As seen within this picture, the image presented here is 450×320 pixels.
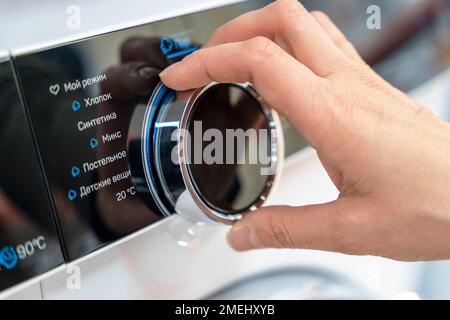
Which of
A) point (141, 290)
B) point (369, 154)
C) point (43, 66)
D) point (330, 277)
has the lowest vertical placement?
point (330, 277)

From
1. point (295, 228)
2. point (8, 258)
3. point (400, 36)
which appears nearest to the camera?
point (8, 258)

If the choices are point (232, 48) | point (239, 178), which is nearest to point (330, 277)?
point (239, 178)

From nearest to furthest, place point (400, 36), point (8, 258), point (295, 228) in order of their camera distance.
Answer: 1. point (8, 258)
2. point (295, 228)
3. point (400, 36)

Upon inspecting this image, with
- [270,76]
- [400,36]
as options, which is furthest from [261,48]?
[400,36]

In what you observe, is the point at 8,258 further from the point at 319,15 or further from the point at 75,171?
the point at 319,15

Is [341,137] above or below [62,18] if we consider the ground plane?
below

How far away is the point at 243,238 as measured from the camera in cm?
45

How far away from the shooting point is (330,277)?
647 millimetres

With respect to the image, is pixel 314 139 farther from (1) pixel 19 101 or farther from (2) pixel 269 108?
(1) pixel 19 101

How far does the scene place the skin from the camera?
39 cm

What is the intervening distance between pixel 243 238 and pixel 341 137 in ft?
0.44

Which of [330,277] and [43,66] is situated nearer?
[43,66]
